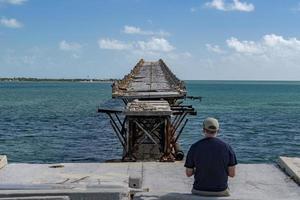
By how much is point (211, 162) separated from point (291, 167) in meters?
4.46

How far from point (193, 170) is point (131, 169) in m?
4.40

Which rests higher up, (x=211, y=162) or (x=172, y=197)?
(x=211, y=162)

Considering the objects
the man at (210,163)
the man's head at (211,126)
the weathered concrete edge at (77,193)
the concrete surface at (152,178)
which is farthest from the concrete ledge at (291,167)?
the weathered concrete edge at (77,193)

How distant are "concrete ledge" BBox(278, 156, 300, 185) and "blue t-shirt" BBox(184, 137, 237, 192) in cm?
354

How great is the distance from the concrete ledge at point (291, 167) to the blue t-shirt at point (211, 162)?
11.6ft

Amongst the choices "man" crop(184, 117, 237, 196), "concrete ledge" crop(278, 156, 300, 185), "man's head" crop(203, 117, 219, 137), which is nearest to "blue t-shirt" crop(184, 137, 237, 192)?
"man" crop(184, 117, 237, 196)

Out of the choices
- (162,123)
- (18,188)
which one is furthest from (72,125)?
(18,188)

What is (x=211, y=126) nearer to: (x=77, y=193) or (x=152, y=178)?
(x=77, y=193)

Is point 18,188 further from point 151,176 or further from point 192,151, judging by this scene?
point 151,176

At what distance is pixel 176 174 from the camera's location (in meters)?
12.4

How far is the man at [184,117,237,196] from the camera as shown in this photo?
8.28 metres

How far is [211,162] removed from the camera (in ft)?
27.5

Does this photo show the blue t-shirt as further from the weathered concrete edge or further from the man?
the weathered concrete edge

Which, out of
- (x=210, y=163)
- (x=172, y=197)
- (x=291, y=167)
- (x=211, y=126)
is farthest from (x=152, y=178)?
(x=211, y=126)
